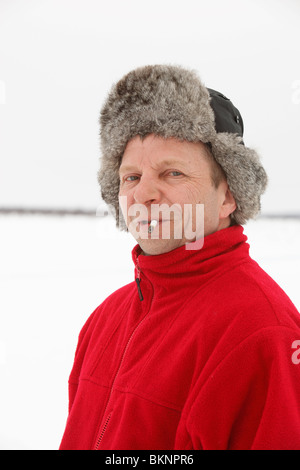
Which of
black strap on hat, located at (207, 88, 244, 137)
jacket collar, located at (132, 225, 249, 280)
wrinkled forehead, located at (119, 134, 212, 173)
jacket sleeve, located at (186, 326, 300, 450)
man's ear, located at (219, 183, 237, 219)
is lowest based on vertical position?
jacket sleeve, located at (186, 326, 300, 450)

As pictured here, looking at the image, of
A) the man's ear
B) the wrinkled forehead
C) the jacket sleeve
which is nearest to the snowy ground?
the man's ear

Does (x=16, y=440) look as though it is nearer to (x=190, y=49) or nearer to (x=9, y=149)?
(x=9, y=149)

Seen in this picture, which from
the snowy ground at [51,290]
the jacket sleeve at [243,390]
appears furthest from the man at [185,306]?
the snowy ground at [51,290]

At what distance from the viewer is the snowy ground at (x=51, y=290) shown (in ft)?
6.30

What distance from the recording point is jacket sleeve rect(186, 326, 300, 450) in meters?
0.65

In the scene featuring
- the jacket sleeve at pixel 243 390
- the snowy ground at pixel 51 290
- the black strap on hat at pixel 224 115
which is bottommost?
the snowy ground at pixel 51 290

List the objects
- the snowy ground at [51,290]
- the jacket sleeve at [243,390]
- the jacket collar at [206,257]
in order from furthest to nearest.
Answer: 1. the snowy ground at [51,290]
2. the jacket collar at [206,257]
3. the jacket sleeve at [243,390]

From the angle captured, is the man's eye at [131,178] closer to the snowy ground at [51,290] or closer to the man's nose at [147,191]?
the man's nose at [147,191]

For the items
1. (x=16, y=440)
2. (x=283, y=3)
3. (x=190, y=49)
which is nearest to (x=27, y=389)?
(x=16, y=440)

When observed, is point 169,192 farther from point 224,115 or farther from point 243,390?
point 243,390

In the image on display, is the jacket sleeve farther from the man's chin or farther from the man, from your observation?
the man's chin

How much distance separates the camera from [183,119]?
830mm

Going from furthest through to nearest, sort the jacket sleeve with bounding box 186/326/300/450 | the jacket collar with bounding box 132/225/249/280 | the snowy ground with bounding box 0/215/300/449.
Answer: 1. the snowy ground with bounding box 0/215/300/449
2. the jacket collar with bounding box 132/225/249/280
3. the jacket sleeve with bounding box 186/326/300/450
